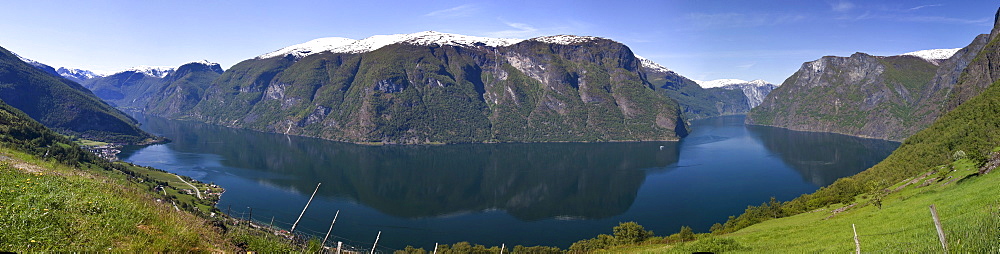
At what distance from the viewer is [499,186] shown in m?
123

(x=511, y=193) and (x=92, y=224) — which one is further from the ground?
(x=92, y=224)

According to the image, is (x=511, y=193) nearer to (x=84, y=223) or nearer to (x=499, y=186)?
(x=499, y=186)

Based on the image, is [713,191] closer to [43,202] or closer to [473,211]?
[473,211]

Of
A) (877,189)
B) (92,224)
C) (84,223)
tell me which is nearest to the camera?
(84,223)

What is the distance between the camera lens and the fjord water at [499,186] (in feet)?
277

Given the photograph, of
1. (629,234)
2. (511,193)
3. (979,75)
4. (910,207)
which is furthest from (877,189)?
(979,75)

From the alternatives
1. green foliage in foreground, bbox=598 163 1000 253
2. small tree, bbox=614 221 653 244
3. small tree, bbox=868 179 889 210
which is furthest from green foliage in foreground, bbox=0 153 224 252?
small tree, bbox=868 179 889 210

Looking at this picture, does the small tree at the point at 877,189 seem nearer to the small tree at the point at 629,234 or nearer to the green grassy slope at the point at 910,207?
the green grassy slope at the point at 910,207

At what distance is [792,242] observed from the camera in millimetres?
24828

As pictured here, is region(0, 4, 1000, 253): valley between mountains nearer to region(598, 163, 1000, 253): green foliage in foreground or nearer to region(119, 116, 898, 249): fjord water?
region(598, 163, 1000, 253): green foliage in foreground

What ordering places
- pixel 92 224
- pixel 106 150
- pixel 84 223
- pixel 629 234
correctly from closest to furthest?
pixel 84 223, pixel 92 224, pixel 629 234, pixel 106 150

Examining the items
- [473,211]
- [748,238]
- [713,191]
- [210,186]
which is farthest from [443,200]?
[748,238]

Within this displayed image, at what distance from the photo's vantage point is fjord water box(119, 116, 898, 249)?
8431 cm

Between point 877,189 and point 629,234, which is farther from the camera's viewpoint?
point 629,234
